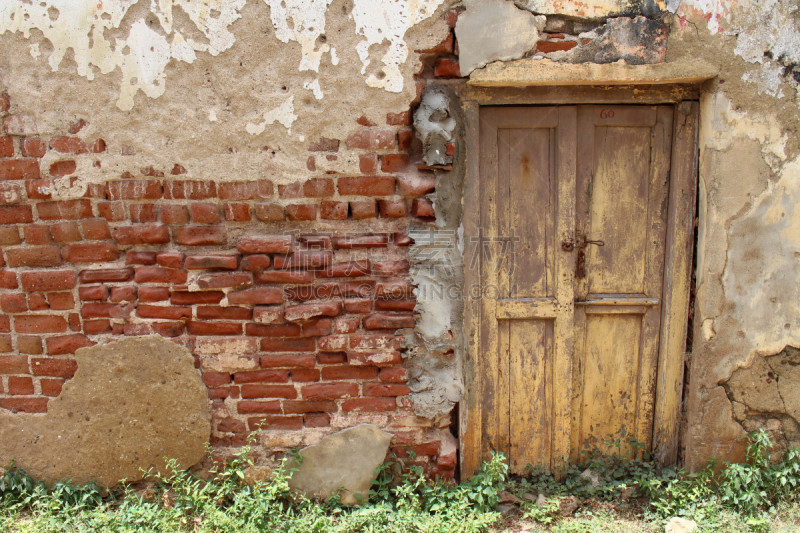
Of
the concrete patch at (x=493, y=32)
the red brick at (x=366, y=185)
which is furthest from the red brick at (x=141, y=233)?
the concrete patch at (x=493, y=32)

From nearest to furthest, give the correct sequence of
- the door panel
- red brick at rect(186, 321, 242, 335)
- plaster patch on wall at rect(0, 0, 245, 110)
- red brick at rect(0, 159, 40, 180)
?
plaster patch on wall at rect(0, 0, 245, 110), red brick at rect(0, 159, 40, 180), red brick at rect(186, 321, 242, 335), the door panel

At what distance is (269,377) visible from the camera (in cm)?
237

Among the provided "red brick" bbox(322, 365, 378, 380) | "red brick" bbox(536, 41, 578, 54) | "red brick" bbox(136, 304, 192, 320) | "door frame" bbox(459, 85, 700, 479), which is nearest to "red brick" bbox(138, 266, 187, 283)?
"red brick" bbox(136, 304, 192, 320)

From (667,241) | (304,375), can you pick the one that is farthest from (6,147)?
(667,241)

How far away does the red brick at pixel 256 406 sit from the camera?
7.82 ft

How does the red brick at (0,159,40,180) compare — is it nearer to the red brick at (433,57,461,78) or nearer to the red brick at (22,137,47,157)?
the red brick at (22,137,47,157)

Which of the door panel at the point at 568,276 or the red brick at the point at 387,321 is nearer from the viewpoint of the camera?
the red brick at the point at 387,321

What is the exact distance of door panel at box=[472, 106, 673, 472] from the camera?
2441 millimetres

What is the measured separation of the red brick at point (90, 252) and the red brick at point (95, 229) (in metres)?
0.03

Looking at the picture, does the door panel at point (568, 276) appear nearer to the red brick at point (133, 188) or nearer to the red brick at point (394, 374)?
the red brick at point (394, 374)

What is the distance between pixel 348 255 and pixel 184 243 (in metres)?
0.74

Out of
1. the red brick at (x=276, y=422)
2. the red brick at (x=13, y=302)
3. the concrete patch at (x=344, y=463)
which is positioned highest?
the red brick at (x=13, y=302)

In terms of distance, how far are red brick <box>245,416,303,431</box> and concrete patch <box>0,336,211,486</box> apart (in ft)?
0.67

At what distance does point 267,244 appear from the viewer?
2277 millimetres
